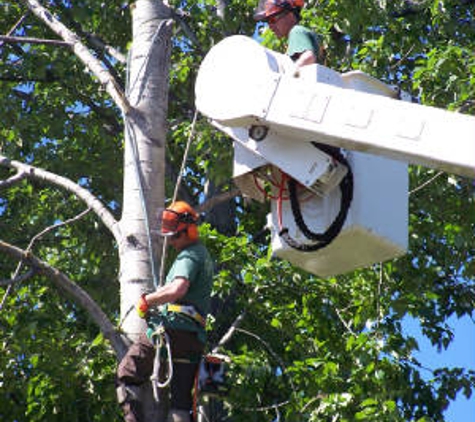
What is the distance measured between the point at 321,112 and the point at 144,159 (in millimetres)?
2414

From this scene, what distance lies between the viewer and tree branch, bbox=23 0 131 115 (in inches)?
288

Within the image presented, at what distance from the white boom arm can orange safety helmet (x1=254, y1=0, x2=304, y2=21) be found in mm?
682

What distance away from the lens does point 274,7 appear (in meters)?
6.20

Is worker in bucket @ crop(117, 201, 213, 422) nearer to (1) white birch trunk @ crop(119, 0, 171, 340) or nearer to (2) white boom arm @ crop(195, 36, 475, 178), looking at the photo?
(1) white birch trunk @ crop(119, 0, 171, 340)

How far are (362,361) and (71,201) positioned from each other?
4.41 m

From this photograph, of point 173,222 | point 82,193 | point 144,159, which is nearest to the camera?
point 173,222

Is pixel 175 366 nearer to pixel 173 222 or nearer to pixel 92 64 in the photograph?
pixel 173 222

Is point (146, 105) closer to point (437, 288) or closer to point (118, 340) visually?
point (118, 340)

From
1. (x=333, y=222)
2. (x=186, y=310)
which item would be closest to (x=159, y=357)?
(x=186, y=310)

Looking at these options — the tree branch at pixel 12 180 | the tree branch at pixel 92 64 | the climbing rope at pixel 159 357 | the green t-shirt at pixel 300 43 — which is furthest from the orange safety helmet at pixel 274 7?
the tree branch at pixel 12 180

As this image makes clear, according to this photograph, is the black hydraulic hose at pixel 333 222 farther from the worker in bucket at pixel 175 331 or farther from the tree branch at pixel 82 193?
the tree branch at pixel 82 193

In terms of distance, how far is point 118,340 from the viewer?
21.6 ft

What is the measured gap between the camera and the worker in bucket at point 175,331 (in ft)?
20.7

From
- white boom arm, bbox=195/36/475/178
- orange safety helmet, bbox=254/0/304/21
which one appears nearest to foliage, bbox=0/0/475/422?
orange safety helmet, bbox=254/0/304/21
